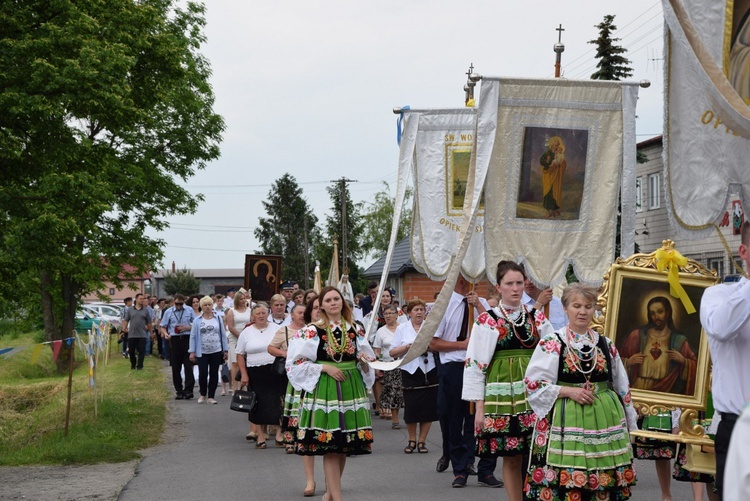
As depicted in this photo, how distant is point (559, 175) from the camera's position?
9.57 meters

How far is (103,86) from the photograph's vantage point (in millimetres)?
20734

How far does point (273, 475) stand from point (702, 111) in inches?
270

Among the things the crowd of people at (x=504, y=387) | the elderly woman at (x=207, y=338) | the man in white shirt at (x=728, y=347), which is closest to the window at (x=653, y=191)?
the elderly woman at (x=207, y=338)

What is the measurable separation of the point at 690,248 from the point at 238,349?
23.3 m

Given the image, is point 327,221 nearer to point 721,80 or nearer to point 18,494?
point 18,494

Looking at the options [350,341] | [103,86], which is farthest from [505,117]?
[103,86]

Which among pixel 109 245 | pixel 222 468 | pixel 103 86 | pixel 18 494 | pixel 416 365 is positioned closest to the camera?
pixel 18 494

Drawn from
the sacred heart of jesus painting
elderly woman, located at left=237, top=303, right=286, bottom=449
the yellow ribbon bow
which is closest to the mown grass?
elderly woman, located at left=237, top=303, right=286, bottom=449

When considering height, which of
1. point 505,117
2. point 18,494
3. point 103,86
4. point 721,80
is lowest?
point 18,494

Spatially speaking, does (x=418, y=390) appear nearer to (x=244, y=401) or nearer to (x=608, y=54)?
(x=244, y=401)

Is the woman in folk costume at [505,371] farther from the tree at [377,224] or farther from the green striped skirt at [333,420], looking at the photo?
the tree at [377,224]

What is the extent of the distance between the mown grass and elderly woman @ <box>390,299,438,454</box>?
324cm

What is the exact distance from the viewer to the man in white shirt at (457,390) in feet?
33.3

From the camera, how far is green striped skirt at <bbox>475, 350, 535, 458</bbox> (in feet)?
25.5
